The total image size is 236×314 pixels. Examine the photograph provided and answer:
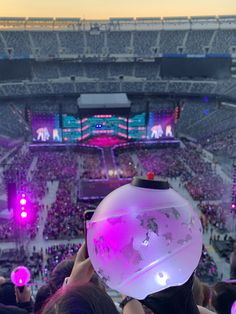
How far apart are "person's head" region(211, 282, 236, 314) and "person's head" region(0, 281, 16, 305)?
1.64 m

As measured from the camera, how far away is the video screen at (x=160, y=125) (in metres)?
34.5

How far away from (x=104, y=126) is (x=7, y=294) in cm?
3209

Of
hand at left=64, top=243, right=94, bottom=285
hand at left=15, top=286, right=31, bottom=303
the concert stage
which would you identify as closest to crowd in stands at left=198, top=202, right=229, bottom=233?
the concert stage

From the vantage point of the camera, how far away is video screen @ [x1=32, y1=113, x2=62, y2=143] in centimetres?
3347

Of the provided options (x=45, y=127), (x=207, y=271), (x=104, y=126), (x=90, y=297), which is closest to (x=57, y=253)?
(x=207, y=271)

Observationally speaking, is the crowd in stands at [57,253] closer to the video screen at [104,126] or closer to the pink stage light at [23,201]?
the pink stage light at [23,201]

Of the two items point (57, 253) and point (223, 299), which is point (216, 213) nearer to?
point (57, 253)

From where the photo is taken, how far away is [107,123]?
1384 inches

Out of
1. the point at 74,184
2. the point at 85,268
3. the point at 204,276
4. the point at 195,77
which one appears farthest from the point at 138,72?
the point at 85,268

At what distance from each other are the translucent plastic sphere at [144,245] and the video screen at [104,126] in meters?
33.2

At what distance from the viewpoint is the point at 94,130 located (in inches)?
1379

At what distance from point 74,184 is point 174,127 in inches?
563

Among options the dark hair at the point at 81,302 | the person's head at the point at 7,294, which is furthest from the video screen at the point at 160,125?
the dark hair at the point at 81,302

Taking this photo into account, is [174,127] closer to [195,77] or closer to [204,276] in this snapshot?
[195,77]
